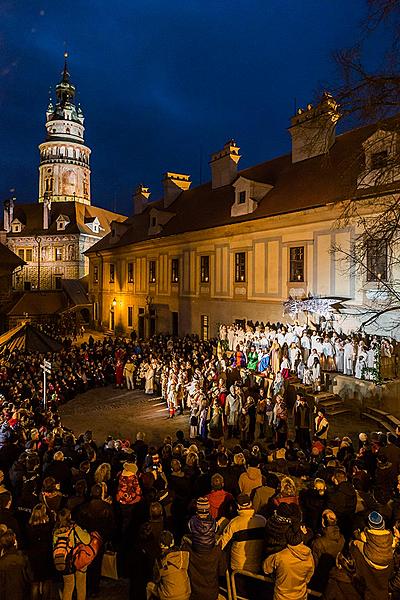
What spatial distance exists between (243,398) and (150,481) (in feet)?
21.6

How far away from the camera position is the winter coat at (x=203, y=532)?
4.41 meters

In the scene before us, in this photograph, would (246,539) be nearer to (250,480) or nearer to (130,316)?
(250,480)

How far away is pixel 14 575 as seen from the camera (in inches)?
171

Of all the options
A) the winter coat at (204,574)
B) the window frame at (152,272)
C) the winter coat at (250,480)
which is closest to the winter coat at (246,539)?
the winter coat at (204,574)

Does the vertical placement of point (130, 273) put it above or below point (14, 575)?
above

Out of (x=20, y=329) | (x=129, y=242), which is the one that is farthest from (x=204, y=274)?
(x=20, y=329)

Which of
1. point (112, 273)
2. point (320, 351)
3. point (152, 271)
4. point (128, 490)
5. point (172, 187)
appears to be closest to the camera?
point (128, 490)

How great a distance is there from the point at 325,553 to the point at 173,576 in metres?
1.71

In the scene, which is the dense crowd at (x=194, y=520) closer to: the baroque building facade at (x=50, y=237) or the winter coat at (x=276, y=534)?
the winter coat at (x=276, y=534)

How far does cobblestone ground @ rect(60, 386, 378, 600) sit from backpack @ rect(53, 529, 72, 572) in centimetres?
777

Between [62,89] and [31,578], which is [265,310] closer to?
[31,578]

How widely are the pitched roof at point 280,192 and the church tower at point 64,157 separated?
120 ft

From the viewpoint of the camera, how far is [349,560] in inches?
167

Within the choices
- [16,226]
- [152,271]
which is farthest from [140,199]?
[16,226]
